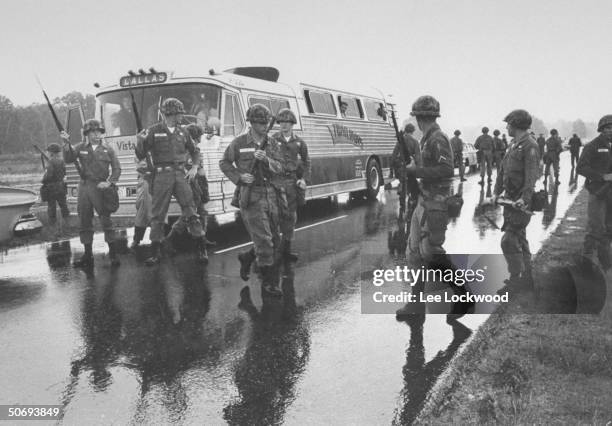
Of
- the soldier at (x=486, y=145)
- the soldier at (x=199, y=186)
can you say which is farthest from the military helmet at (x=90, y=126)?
the soldier at (x=486, y=145)

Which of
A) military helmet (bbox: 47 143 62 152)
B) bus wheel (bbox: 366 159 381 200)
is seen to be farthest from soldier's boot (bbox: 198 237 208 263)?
bus wheel (bbox: 366 159 381 200)

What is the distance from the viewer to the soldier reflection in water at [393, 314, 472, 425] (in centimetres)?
358

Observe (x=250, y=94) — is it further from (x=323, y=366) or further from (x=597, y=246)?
(x=323, y=366)

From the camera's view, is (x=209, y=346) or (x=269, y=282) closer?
(x=209, y=346)

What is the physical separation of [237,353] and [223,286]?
84.9 inches

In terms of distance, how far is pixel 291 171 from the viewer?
780 centimetres

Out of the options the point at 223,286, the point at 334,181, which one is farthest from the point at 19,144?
the point at 223,286

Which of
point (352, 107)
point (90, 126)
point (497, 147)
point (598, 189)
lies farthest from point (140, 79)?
point (497, 147)

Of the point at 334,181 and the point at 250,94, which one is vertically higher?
the point at 250,94

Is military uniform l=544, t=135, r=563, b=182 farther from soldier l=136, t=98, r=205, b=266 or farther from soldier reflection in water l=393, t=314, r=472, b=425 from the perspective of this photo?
soldier reflection in water l=393, t=314, r=472, b=425

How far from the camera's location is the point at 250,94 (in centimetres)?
1083

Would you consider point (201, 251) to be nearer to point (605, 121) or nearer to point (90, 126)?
point (90, 126)

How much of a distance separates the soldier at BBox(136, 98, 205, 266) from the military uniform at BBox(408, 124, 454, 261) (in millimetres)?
3670

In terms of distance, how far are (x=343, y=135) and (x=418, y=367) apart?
1083 centimetres
